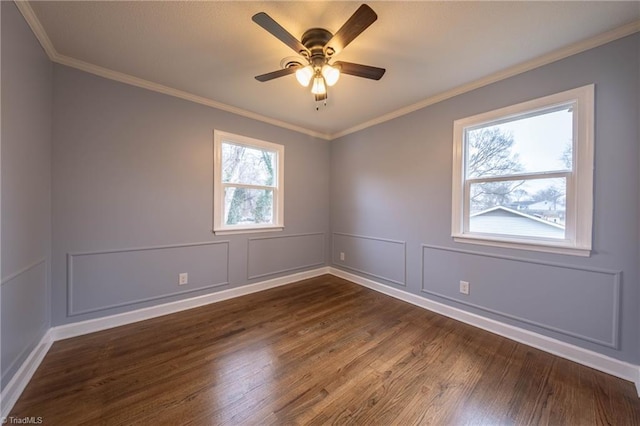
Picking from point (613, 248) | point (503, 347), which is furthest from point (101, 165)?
point (613, 248)

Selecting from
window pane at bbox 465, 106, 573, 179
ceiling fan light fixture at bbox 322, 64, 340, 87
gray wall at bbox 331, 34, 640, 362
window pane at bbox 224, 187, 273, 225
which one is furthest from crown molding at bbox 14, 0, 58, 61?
window pane at bbox 465, 106, 573, 179

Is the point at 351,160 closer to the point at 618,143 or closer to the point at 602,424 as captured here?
the point at 618,143

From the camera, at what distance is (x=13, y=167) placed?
147 centimetres

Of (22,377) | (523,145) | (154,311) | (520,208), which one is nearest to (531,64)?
(523,145)

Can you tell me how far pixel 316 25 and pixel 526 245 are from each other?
8.16 feet

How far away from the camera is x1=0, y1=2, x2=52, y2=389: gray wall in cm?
140

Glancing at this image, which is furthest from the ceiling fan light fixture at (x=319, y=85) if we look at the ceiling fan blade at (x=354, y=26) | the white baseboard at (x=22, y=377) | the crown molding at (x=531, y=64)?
the white baseboard at (x=22, y=377)

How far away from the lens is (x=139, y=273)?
8.04ft

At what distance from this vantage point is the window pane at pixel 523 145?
1.98 meters

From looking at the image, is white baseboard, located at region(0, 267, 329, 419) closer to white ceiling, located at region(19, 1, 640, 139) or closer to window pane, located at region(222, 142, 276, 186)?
window pane, located at region(222, 142, 276, 186)

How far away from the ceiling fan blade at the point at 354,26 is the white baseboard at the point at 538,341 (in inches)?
107

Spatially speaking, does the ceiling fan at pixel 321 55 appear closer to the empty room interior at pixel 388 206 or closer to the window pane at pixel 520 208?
the empty room interior at pixel 388 206

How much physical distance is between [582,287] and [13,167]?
160 inches

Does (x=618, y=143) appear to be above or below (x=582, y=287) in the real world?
above
